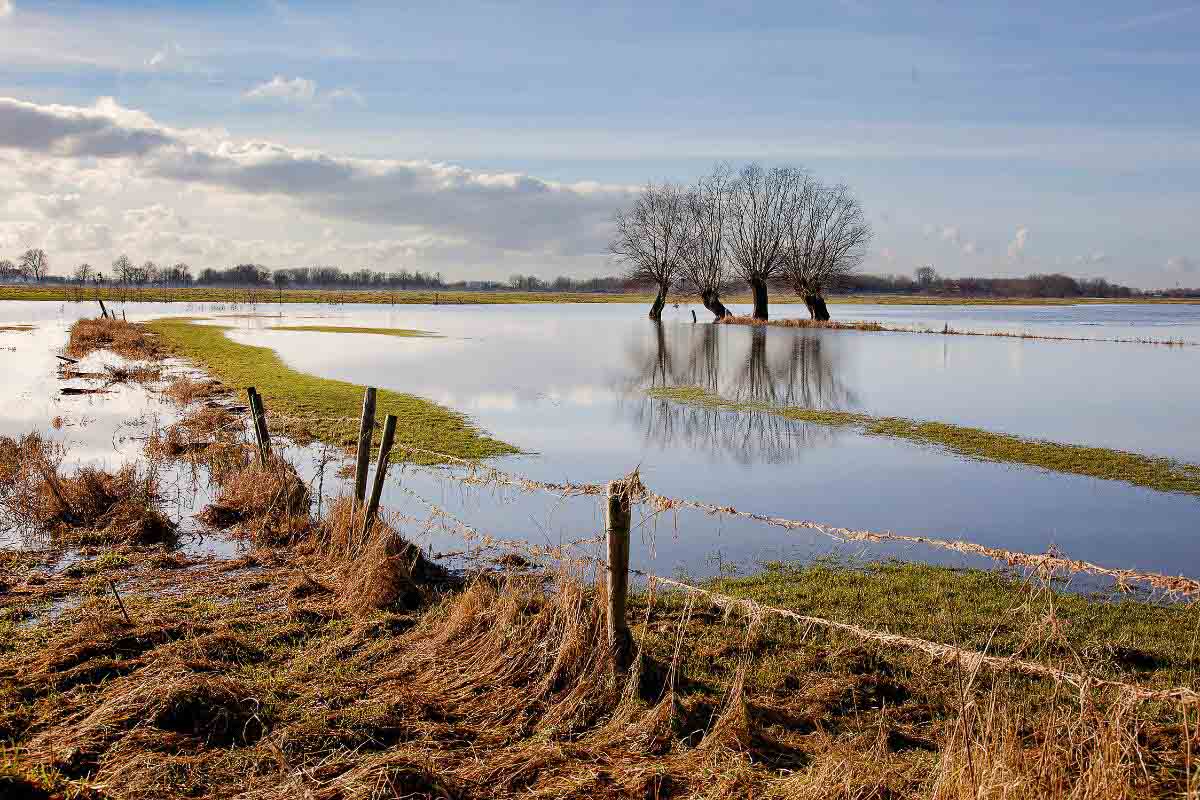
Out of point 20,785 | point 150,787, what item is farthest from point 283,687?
point 20,785

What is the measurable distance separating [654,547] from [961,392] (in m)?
22.4

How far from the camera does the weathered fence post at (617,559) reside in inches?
270

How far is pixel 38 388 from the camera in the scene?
28219 mm

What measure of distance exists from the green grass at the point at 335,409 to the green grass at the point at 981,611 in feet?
30.9

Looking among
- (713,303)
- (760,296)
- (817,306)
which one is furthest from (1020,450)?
(713,303)

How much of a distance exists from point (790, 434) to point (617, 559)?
1527cm

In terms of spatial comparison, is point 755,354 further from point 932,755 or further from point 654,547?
point 932,755

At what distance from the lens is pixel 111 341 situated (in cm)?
4591

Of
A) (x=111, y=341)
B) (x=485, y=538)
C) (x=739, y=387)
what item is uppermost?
(x=111, y=341)

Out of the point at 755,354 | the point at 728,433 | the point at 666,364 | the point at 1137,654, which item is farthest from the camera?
the point at 755,354

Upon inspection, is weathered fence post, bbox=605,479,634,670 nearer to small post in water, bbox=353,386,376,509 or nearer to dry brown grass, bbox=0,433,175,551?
small post in water, bbox=353,386,376,509

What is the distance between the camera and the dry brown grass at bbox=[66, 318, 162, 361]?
134 feet

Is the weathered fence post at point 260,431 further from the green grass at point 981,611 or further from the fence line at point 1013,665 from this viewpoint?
the fence line at point 1013,665

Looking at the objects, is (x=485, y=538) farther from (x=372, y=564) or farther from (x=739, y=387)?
(x=739, y=387)
